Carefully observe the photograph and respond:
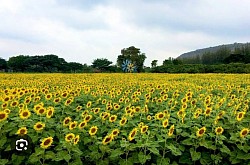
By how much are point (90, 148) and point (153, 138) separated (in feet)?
1.64

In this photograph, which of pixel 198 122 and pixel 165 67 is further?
pixel 165 67

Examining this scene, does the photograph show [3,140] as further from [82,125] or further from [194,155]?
[194,155]

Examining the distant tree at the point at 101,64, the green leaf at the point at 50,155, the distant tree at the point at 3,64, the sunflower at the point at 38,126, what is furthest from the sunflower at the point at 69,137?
the distant tree at the point at 3,64

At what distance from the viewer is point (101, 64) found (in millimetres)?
52062

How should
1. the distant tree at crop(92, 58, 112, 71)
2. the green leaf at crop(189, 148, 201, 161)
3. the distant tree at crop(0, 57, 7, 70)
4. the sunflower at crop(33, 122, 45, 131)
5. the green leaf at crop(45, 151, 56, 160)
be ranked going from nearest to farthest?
1. the green leaf at crop(45, 151, 56, 160)
2. the sunflower at crop(33, 122, 45, 131)
3. the green leaf at crop(189, 148, 201, 161)
4. the distant tree at crop(92, 58, 112, 71)
5. the distant tree at crop(0, 57, 7, 70)

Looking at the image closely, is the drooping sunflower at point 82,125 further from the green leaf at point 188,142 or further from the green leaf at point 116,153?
the green leaf at point 188,142

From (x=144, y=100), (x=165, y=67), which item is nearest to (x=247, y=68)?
(x=165, y=67)

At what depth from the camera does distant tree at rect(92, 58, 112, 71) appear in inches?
2010

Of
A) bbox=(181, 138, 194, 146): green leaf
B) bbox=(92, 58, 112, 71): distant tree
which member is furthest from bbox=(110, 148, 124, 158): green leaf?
bbox=(92, 58, 112, 71): distant tree

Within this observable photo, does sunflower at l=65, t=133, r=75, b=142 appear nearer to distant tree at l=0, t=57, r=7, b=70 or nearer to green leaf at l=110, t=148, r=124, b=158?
green leaf at l=110, t=148, r=124, b=158

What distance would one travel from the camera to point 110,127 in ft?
10.1

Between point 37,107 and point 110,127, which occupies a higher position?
point 37,107

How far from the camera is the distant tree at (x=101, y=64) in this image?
168 ft

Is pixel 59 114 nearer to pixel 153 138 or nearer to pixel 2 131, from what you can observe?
pixel 2 131
